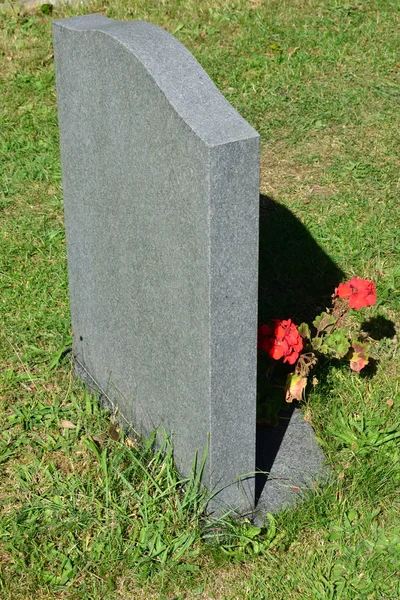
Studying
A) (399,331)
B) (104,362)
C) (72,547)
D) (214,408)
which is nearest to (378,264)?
(399,331)

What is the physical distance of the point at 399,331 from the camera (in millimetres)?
4000

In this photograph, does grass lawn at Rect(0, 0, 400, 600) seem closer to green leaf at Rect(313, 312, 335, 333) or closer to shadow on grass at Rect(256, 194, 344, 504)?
shadow on grass at Rect(256, 194, 344, 504)

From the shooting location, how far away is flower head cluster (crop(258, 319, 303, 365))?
3.19 metres

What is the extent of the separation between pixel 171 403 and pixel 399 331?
1.51m

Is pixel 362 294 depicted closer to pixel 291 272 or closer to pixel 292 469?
pixel 292 469

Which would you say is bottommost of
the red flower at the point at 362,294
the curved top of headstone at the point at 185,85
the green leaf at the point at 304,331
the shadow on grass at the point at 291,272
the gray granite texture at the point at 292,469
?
the gray granite texture at the point at 292,469

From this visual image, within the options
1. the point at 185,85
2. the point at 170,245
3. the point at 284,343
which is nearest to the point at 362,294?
the point at 284,343

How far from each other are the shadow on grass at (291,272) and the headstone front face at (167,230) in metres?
1.07

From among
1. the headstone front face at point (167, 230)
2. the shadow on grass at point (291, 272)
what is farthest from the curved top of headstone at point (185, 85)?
the shadow on grass at point (291, 272)

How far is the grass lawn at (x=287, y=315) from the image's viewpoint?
2.80 metres

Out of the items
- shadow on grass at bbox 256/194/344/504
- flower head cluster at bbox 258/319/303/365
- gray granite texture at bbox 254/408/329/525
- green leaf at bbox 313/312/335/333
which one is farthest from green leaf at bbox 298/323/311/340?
shadow on grass at bbox 256/194/344/504

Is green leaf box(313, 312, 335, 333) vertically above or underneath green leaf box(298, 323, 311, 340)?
above

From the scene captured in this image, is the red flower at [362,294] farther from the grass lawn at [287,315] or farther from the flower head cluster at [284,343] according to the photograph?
the grass lawn at [287,315]

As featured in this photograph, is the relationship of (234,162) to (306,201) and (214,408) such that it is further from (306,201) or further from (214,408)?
(306,201)
